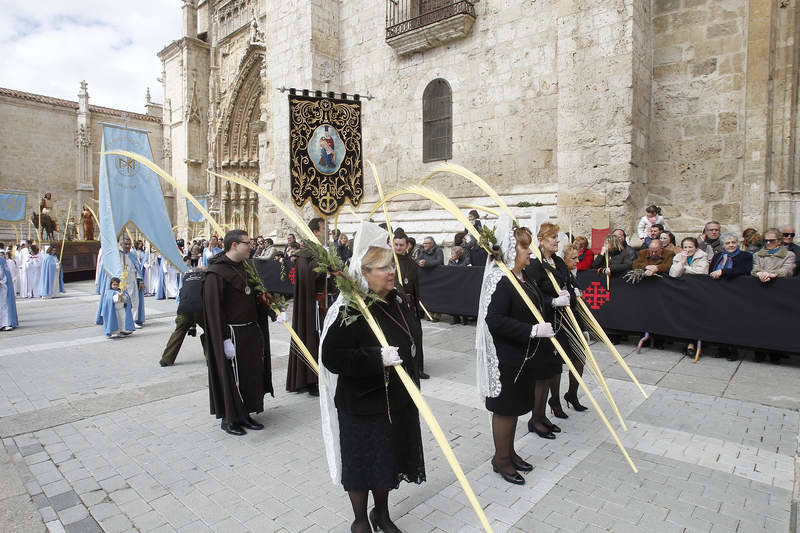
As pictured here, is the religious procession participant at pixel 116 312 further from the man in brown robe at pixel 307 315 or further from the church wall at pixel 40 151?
the church wall at pixel 40 151

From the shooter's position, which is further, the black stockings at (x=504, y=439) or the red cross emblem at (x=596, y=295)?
the red cross emblem at (x=596, y=295)

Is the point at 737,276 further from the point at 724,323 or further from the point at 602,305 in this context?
the point at 602,305

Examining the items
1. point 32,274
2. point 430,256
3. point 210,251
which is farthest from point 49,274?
point 430,256

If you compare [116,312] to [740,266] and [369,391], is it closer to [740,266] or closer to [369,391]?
[369,391]

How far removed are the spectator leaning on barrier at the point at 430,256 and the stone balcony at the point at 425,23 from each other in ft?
20.1

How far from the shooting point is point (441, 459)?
3861 mm

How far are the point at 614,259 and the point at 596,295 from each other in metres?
0.64

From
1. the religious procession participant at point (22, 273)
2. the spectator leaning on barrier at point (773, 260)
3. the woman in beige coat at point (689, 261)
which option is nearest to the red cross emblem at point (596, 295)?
the woman in beige coat at point (689, 261)

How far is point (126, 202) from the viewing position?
24.5 feet

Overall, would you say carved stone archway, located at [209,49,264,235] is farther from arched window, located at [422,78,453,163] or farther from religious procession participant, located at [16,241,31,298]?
arched window, located at [422,78,453,163]

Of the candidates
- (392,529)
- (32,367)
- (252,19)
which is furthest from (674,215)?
(252,19)

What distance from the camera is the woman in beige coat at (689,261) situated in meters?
6.84

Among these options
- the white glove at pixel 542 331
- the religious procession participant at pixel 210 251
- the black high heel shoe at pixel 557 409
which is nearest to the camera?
the white glove at pixel 542 331

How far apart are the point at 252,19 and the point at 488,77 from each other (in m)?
16.8
